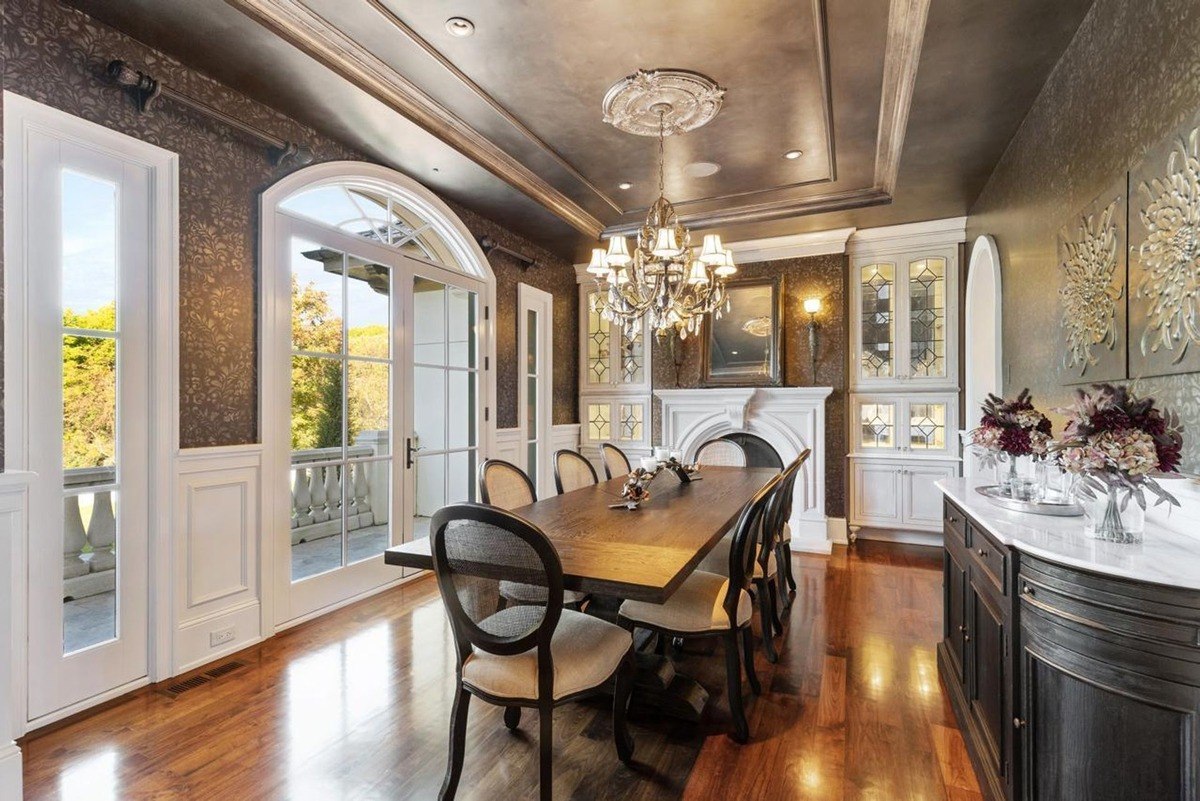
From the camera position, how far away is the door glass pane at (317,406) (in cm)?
332

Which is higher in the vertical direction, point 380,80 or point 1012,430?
point 380,80

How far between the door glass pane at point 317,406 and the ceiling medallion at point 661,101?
7.34 feet

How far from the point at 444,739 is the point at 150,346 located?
2129 millimetres

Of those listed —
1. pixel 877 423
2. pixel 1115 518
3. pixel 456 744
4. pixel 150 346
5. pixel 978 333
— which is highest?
pixel 978 333

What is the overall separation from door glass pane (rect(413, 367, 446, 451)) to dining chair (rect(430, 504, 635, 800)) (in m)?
2.51

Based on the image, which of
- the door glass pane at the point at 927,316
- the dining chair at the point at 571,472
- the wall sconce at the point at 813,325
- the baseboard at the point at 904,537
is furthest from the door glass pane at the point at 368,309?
the baseboard at the point at 904,537

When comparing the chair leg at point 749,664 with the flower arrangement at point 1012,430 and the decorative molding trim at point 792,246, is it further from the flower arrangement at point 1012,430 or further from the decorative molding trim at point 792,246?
the decorative molding trim at point 792,246

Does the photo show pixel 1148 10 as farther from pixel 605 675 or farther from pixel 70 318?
pixel 70 318

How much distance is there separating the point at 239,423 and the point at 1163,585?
3.53m

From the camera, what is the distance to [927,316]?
5.18 metres

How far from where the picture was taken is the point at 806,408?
5.33 metres

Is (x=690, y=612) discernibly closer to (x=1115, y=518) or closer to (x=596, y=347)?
(x=1115, y=518)

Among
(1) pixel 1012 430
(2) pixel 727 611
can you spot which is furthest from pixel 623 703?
(1) pixel 1012 430

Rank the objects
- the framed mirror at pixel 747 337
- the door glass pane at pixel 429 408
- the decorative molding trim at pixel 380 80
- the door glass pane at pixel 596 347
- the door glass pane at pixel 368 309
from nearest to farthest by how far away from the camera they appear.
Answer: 1. the decorative molding trim at pixel 380 80
2. the door glass pane at pixel 368 309
3. the door glass pane at pixel 429 408
4. the framed mirror at pixel 747 337
5. the door glass pane at pixel 596 347
